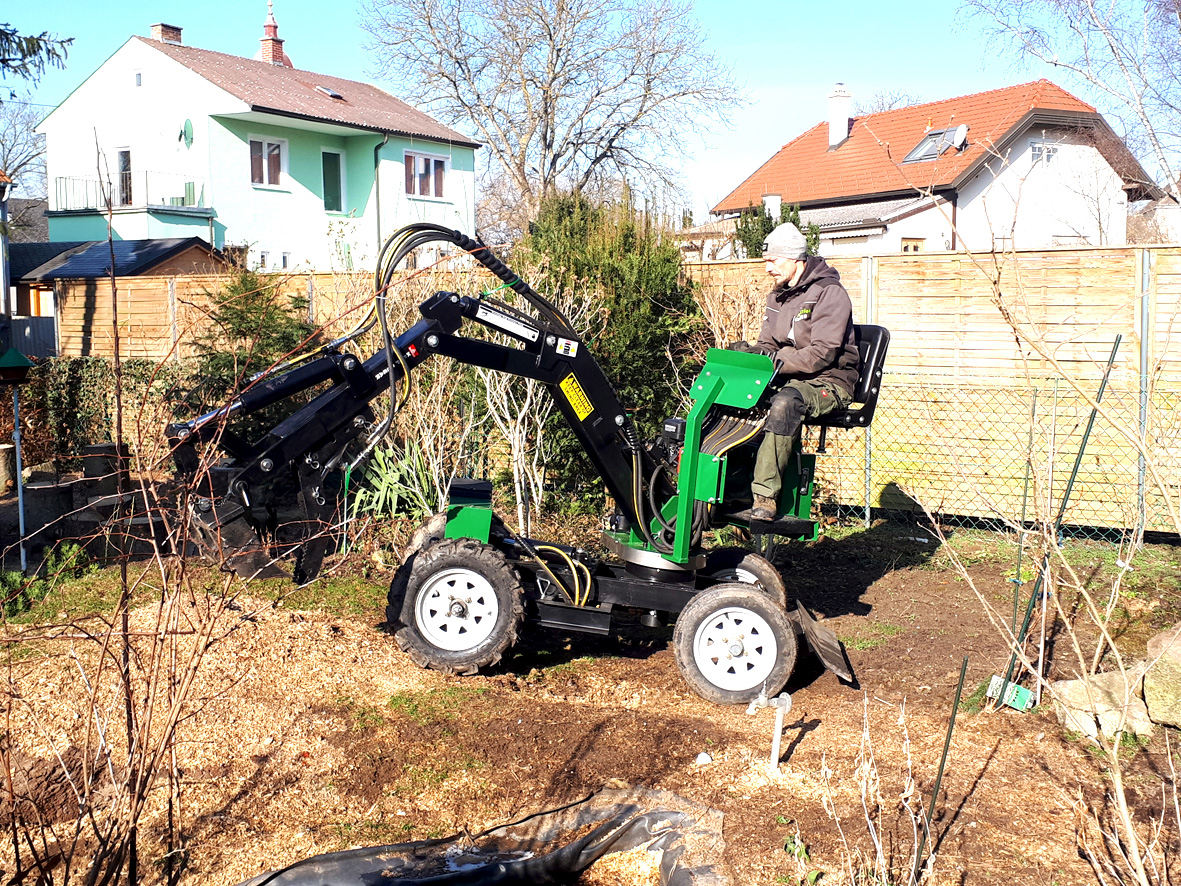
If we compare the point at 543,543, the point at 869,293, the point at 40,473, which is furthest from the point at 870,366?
the point at 40,473

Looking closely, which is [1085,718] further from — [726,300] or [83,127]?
[83,127]

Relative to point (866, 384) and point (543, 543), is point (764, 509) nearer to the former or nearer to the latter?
point (866, 384)

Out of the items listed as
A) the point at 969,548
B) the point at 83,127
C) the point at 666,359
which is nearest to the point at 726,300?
the point at 666,359

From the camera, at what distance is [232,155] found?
29.0m

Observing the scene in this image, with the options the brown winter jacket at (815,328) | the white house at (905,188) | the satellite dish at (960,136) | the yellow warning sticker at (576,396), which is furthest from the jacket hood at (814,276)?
the white house at (905,188)

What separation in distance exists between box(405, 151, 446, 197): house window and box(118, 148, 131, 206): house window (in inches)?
310

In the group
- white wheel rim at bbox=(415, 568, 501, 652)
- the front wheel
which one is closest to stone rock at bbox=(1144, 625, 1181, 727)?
the front wheel

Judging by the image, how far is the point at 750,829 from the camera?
4.19 m

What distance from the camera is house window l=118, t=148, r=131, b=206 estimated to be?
95.2ft

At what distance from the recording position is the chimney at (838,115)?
3516 cm

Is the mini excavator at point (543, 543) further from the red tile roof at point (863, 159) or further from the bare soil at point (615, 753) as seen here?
the red tile roof at point (863, 159)

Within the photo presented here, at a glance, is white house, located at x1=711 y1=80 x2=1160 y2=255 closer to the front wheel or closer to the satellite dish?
the front wheel

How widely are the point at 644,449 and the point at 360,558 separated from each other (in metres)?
3.02

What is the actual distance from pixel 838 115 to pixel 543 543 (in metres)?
32.5
